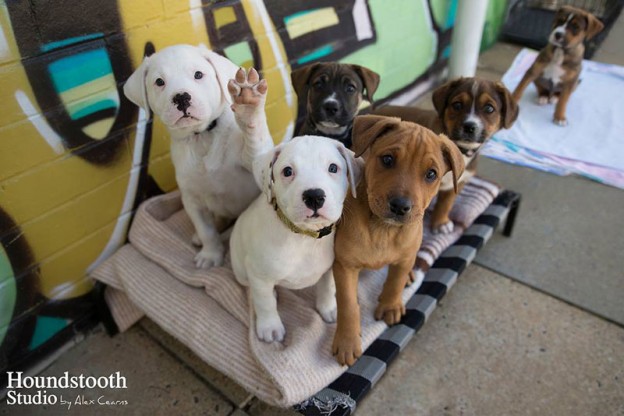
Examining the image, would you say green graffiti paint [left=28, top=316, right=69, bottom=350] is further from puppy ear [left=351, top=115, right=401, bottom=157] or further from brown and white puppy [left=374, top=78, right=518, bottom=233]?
brown and white puppy [left=374, top=78, right=518, bottom=233]

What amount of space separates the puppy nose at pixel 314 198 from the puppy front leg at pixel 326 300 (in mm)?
857

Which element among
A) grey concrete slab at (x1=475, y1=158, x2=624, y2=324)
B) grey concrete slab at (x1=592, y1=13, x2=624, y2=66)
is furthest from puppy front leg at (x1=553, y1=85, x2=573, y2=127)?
grey concrete slab at (x1=592, y1=13, x2=624, y2=66)

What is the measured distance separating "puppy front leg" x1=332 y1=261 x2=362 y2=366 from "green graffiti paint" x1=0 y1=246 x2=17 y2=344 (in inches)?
72.2

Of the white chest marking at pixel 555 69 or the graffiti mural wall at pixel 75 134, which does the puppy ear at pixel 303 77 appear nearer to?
the graffiti mural wall at pixel 75 134

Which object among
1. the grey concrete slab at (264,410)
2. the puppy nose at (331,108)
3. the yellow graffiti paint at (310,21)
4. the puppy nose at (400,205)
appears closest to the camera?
the puppy nose at (400,205)

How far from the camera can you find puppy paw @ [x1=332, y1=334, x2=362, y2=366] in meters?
2.38

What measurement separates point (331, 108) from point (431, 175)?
0.97m

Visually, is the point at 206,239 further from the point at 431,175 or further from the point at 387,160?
the point at 431,175

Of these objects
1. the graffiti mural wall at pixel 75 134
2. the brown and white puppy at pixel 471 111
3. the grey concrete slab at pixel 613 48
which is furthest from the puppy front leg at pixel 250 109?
the grey concrete slab at pixel 613 48

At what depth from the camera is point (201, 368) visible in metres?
2.82

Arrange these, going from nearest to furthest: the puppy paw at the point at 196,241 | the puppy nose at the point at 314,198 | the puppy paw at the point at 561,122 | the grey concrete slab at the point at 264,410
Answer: the puppy nose at the point at 314,198 → the grey concrete slab at the point at 264,410 → the puppy paw at the point at 196,241 → the puppy paw at the point at 561,122

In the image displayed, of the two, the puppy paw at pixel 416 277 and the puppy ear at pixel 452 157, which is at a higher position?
the puppy ear at pixel 452 157

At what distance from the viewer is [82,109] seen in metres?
2.68

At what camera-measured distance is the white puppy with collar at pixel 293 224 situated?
1820 millimetres
